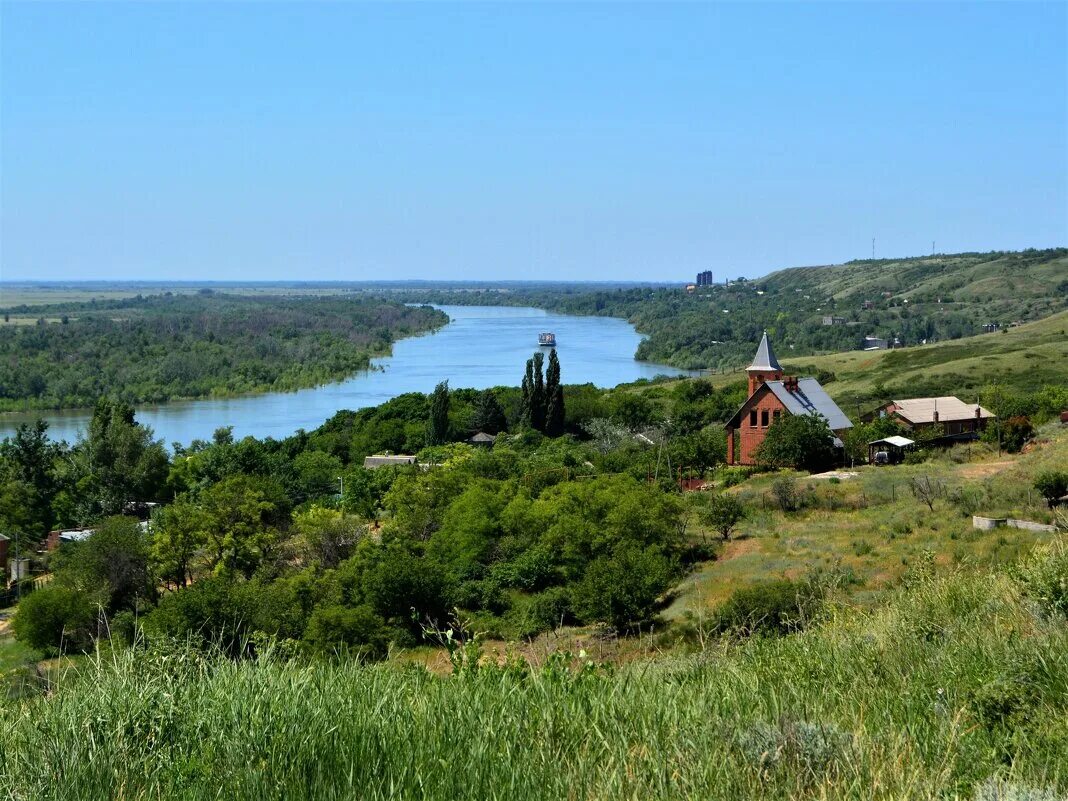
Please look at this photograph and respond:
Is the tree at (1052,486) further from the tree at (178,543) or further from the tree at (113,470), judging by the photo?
the tree at (113,470)

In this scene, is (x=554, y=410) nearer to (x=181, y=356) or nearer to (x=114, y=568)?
(x=114, y=568)

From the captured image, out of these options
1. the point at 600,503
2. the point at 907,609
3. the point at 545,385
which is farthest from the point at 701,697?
the point at 545,385

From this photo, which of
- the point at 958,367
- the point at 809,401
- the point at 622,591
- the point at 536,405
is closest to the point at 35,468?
the point at 536,405

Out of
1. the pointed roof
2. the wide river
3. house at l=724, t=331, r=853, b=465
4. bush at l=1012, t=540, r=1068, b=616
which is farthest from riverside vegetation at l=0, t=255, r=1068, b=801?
the wide river

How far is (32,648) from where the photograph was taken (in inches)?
776

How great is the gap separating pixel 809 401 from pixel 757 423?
5.73 feet

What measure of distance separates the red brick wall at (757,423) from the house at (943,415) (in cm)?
498

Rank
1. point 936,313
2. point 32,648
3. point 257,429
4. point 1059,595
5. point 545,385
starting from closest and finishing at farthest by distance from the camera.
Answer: point 1059,595, point 32,648, point 545,385, point 257,429, point 936,313

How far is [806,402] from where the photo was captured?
3064cm

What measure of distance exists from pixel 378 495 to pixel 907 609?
26525 mm

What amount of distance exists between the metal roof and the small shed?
1185 millimetres

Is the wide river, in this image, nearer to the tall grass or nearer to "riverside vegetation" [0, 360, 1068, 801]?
"riverside vegetation" [0, 360, 1068, 801]

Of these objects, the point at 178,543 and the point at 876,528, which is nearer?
the point at 876,528

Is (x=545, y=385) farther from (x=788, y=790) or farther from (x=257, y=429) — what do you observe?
(x=788, y=790)
